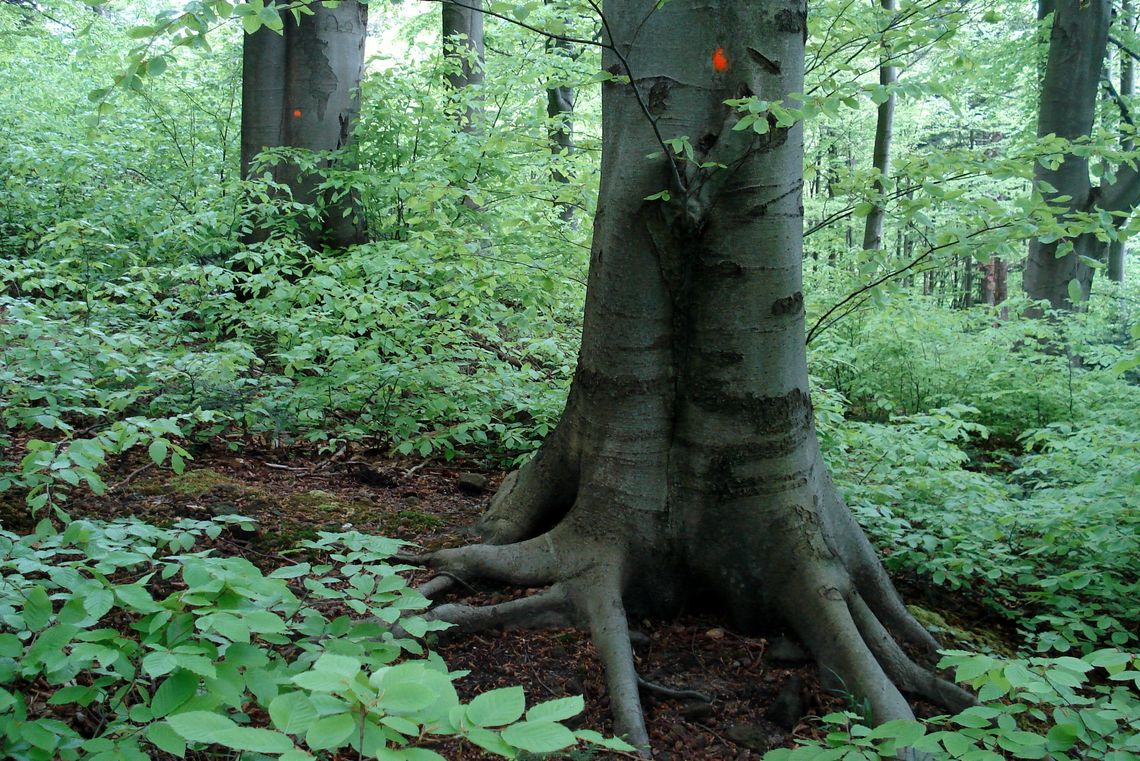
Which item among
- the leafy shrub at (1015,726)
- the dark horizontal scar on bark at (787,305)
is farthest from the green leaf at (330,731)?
the dark horizontal scar on bark at (787,305)

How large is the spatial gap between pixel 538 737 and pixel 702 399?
6.89 feet

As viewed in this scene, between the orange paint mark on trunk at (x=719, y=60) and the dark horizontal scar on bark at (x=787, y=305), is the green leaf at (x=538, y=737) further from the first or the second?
the orange paint mark on trunk at (x=719, y=60)

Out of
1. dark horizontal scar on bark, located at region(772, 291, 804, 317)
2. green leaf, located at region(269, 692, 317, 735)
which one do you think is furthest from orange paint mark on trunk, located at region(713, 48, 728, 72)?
green leaf, located at region(269, 692, 317, 735)

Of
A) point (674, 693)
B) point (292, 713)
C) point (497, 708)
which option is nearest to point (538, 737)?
point (497, 708)

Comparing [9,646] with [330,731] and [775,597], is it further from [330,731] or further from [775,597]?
[775,597]

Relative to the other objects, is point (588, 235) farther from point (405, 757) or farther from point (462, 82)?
point (462, 82)

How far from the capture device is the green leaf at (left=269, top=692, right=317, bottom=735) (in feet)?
3.78

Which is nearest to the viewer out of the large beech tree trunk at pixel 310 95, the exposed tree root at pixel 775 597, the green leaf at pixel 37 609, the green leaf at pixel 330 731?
the green leaf at pixel 330 731

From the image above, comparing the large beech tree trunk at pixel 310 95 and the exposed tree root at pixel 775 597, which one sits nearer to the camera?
the exposed tree root at pixel 775 597

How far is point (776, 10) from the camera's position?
2.95m

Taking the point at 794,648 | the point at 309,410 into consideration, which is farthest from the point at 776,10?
the point at 309,410

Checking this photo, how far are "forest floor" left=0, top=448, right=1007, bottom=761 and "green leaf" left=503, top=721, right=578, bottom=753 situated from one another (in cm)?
132

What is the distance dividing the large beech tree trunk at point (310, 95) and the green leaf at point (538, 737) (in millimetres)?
6537

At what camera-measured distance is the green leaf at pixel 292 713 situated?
45.4 inches
